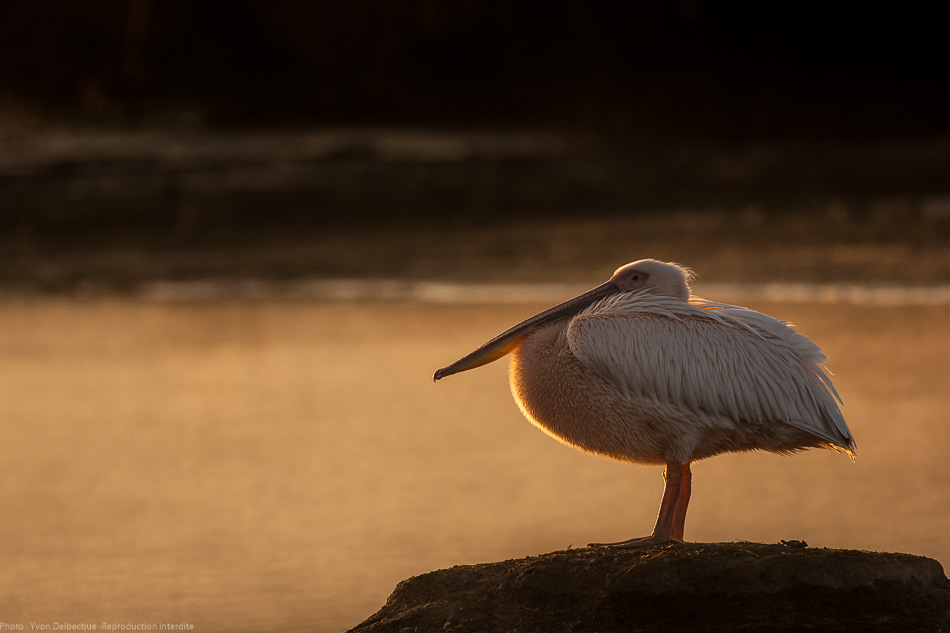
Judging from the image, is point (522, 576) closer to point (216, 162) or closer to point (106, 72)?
point (106, 72)

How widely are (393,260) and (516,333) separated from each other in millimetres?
7455

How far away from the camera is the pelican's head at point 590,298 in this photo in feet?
13.7

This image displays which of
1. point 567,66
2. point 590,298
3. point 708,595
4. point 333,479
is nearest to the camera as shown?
point 708,595

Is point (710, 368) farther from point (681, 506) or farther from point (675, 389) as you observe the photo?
point (681, 506)

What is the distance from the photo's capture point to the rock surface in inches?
127

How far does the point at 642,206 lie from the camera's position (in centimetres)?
1452

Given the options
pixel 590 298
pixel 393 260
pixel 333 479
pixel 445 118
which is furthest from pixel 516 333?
pixel 445 118

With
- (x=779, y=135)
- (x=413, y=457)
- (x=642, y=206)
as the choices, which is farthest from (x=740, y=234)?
(x=413, y=457)

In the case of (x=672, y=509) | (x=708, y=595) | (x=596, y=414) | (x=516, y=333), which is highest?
(x=516, y=333)

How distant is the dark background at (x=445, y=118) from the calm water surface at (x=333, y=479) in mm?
5832

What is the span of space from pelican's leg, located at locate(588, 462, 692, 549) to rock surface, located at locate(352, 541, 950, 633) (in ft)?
0.84

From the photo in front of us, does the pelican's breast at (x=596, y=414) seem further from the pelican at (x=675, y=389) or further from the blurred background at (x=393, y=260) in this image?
the blurred background at (x=393, y=260)

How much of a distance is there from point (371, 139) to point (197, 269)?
512 cm

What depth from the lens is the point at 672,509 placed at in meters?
3.80
